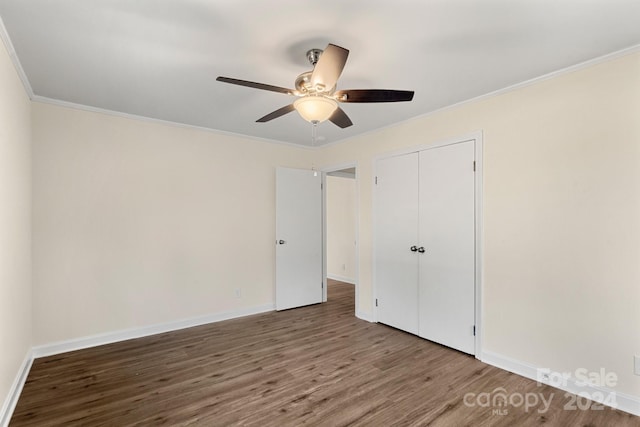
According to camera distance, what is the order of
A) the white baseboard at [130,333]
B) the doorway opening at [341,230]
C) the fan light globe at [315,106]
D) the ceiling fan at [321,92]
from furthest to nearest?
the doorway opening at [341,230]
the white baseboard at [130,333]
the fan light globe at [315,106]
the ceiling fan at [321,92]

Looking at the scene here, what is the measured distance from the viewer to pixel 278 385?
7.97 feet

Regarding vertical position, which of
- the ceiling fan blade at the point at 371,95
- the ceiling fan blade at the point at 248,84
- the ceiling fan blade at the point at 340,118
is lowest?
the ceiling fan blade at the point at 340,118

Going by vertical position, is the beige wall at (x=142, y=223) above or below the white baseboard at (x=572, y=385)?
above

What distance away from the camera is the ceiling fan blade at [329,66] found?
156 centimetres

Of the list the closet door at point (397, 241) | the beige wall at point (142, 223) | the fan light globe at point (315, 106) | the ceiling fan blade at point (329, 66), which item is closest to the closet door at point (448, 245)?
the closet door at point (397, 241)

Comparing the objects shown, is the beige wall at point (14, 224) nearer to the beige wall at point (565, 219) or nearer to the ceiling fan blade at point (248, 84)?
the ceiling fan blade at point (248, 84)

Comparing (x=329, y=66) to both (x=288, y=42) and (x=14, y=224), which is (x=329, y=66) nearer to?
(x=288, y=42)

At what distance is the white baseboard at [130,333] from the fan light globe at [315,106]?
3015 millimetres

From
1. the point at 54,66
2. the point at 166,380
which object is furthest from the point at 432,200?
the point at 54,66

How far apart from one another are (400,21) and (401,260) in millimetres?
2524

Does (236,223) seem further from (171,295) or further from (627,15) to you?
(627,15)

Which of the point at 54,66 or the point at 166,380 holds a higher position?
the point at 54,66

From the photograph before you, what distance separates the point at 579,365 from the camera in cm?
228

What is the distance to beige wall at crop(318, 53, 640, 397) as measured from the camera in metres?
2.10
